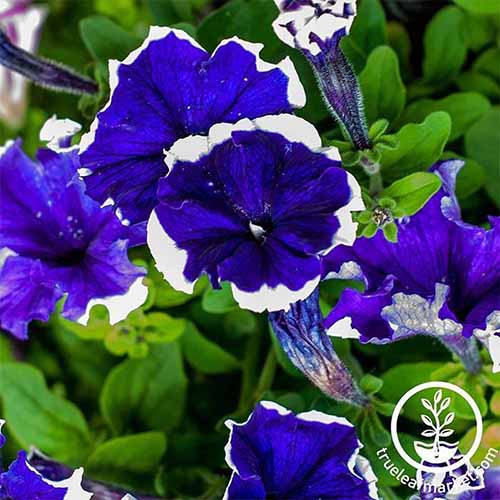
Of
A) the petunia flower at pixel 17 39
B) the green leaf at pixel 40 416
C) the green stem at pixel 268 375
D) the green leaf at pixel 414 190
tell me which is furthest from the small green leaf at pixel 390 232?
the petunia flower at pixel 17 39

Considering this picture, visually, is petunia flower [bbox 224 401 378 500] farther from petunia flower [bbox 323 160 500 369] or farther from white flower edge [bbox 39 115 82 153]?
white flower edge [bbox 39 115 82 153]

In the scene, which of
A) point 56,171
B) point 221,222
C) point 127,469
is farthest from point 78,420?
point 221,222

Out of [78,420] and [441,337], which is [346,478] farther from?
[78,420]

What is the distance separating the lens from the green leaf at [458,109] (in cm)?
78

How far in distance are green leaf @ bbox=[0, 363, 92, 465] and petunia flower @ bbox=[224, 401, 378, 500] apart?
312 mm

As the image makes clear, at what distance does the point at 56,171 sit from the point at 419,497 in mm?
349

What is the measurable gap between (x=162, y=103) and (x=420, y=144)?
7.1 inches

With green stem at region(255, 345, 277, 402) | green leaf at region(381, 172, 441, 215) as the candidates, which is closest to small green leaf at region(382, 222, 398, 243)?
green leaf at region(381, 172, 441, 215)

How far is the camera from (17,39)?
39.9 inches

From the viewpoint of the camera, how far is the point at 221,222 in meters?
0.59

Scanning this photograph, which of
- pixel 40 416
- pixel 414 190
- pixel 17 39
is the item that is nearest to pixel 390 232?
pixel 414 190

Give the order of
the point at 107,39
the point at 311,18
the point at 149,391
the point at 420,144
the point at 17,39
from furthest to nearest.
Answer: the point at 17,39 → the point at 149,391 → the point at 107,39 → the point at 420,144 → the point at 311,18

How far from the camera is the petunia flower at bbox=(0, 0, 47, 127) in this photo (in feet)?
3.33

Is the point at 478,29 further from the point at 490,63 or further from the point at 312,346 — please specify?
the point at 312,346
